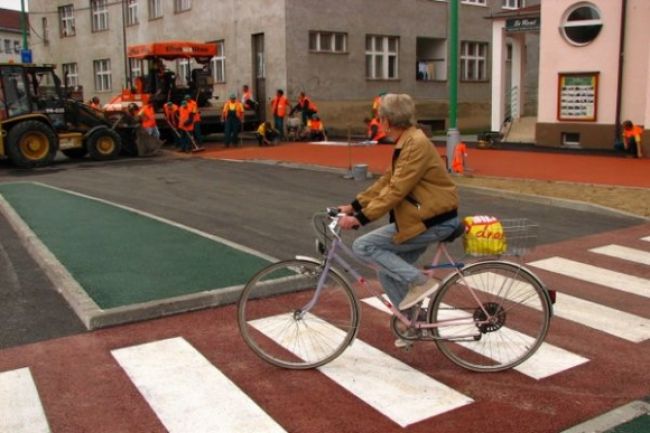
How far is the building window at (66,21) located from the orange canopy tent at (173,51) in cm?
1928

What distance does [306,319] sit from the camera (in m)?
5.18

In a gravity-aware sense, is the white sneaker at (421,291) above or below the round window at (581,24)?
below

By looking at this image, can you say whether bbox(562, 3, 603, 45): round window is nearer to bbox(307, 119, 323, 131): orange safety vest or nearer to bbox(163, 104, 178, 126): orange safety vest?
bbox(307, 119, 323, 131): orange safety vest

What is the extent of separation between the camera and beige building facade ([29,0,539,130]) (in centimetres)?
2866

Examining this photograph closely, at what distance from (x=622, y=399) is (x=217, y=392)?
102 inches

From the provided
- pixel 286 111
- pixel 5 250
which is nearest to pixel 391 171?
pixel 5 250

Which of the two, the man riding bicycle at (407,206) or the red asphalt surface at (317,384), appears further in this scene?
the man riding bicycle at (407,206)

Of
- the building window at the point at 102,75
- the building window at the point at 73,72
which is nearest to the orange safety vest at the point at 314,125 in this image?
the building window at the point at 102,75

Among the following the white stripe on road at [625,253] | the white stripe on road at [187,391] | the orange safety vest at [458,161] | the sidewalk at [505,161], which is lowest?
the white stripe on road at [625,253]

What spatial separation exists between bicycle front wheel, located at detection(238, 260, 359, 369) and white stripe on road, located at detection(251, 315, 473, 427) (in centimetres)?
1

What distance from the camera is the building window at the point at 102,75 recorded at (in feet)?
133

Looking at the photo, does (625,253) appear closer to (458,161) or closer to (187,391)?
(187,391)

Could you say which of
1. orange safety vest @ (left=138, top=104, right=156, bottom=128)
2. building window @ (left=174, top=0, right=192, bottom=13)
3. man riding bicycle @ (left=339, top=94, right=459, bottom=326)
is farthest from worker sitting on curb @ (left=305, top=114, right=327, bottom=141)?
man riding bicycle @ (left=339, top=94, right=459, bottom=326)

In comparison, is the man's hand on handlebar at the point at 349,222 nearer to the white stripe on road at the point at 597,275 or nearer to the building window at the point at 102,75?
the white stripe on road at the point at 597,275
